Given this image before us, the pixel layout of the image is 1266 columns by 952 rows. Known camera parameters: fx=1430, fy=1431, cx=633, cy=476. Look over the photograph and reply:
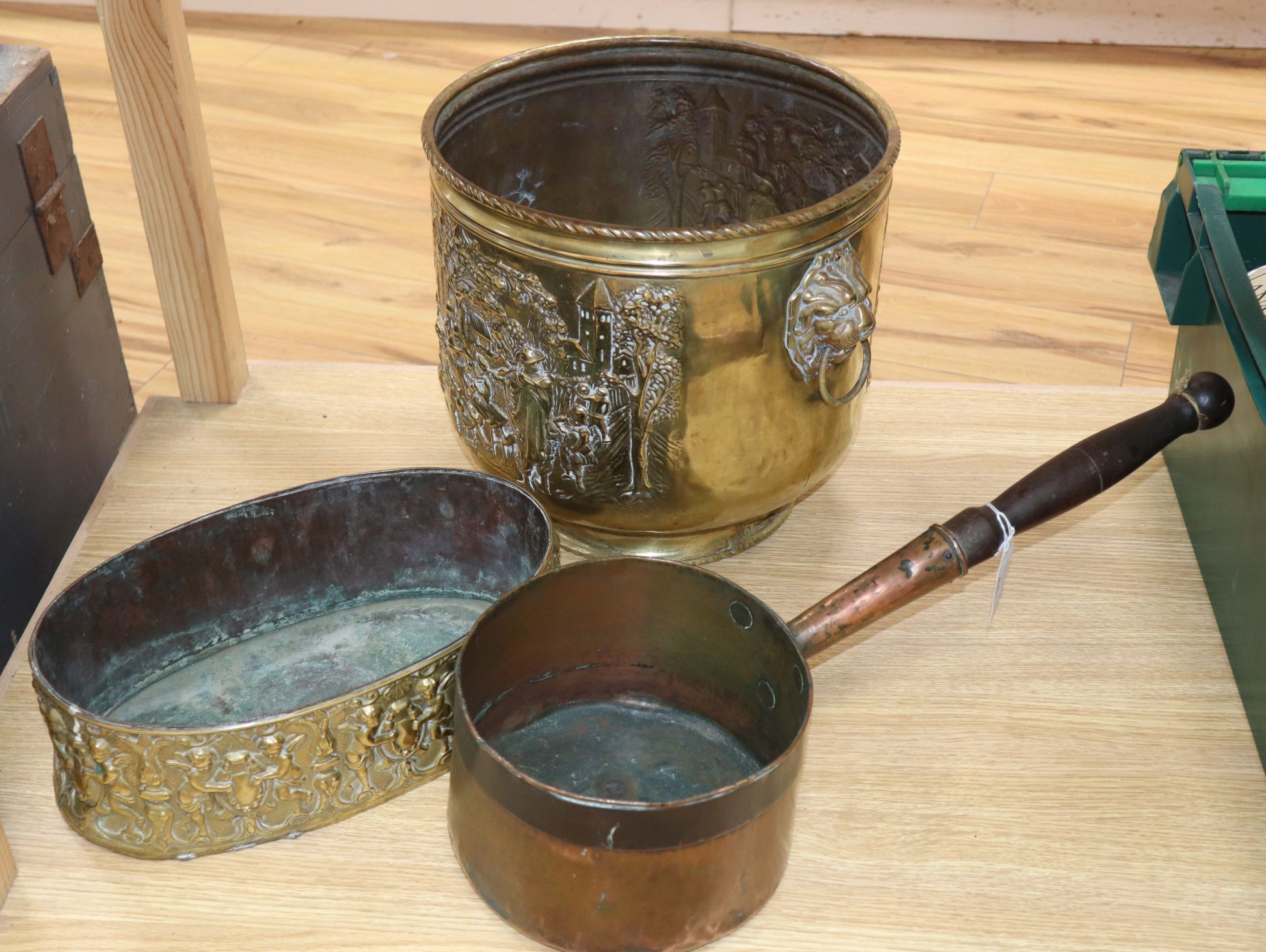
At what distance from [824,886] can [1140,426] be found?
0.26m

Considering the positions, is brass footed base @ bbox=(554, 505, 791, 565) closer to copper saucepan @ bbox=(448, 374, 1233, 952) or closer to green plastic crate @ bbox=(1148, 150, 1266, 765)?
copper saucepan @ bbox=(448, 374, 1233, 952)

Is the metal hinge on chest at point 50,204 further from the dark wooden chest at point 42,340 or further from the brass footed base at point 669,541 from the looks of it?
the brass footed base at point 669,541

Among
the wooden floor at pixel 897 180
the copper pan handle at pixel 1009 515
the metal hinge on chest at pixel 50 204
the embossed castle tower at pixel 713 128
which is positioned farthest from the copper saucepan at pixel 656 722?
the wooden floor at pixel 897 180

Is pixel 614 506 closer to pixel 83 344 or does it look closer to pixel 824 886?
pixel 824 886

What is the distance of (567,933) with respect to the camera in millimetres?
520

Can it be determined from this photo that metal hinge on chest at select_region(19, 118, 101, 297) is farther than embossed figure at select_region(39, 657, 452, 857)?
Yes

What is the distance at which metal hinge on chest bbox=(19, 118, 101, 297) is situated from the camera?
80 cm

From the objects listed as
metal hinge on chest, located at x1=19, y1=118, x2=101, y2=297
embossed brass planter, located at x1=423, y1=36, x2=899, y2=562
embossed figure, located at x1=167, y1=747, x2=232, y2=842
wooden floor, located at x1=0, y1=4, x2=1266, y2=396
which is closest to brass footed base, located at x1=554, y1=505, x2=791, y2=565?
embossed brass planter, located at x1=423, y1=36, x2=899, y2=562

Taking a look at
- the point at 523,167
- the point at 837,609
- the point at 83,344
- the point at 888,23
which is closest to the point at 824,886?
the point at 837,609

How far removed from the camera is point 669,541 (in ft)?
2.27

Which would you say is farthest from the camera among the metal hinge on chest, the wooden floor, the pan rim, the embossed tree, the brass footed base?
the wooden floor

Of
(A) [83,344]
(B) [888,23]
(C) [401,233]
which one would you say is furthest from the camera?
(B) [888,23]

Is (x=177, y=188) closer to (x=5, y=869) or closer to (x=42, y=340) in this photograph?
(x=42, y=340)

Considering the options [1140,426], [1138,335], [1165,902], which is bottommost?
[1138,335]
